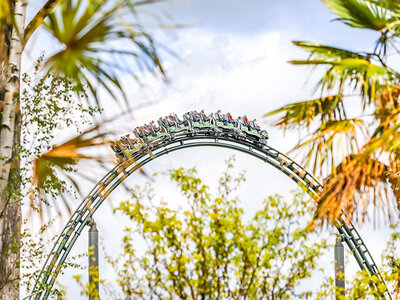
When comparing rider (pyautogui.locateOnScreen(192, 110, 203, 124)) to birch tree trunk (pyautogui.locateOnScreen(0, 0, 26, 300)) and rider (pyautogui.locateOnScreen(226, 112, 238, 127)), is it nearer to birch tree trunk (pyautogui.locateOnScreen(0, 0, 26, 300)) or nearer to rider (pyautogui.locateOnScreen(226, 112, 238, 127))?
rider (pyautogui.locateOnScreen(226, 112, 238, 127))

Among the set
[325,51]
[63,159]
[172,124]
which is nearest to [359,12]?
[325,51]

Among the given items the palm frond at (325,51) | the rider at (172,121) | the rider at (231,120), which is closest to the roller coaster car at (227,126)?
the rider at (231,120)

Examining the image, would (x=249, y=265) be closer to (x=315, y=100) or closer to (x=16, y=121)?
(x=315, y=100)

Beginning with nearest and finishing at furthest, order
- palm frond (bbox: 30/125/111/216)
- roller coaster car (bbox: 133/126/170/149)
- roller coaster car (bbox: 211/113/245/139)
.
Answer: palm frond (bbox: 30/125/111/216) < roller coaster car (bbox: 133/126/170/149) < roller coaster car (bbox: 211/113/245/139)

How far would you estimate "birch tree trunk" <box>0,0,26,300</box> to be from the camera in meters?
5.52

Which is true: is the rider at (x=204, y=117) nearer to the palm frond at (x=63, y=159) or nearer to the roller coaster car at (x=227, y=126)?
the roller coaster car at (x=227, y=126)

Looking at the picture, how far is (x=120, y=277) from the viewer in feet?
22.1

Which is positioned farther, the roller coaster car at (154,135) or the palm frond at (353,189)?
the roller coaster car at (154,135)

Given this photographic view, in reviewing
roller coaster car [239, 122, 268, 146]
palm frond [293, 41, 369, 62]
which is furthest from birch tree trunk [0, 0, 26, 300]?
roller coaster car [239, 122, 268, 146]

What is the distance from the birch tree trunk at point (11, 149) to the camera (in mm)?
5516

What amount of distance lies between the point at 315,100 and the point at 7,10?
11.1ft

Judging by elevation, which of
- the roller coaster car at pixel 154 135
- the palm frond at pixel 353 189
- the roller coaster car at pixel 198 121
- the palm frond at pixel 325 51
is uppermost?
the roller coaster car at pixel 198 121

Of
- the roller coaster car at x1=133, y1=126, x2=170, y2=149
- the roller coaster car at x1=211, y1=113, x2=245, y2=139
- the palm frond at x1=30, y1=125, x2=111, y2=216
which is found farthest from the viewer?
the roller coaster car at x1=211, y1=113, x2=245, y2=139

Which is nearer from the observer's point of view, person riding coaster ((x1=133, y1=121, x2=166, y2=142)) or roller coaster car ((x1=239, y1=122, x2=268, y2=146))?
person riding coaster ((x1=133, y1=121, x2=166, y2=142))
